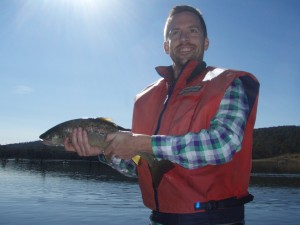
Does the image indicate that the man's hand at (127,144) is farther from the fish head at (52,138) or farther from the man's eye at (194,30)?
the fish head at (52,138)

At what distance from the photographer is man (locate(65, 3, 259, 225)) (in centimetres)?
397

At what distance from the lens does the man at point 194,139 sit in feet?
13.0

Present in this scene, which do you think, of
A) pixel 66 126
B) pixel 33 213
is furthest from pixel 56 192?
pixel 66 126

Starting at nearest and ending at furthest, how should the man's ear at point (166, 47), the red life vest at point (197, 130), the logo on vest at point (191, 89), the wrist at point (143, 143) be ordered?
the wrist at point (143, 143) → the red life vest at point (197, 130) → the logo on vest at point (191, 89) → the man's ear at point (166, 47)

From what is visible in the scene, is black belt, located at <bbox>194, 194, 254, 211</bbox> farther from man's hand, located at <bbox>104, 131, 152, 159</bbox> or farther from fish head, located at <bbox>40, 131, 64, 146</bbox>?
fish head, located at <bbox>40, 131, 64, 146</bbox>

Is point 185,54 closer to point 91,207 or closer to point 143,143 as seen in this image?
point 143,143

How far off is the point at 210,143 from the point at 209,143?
12 millimetres

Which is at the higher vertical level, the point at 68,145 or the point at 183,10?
the point at 183,10

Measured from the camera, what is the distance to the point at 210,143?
389 cm

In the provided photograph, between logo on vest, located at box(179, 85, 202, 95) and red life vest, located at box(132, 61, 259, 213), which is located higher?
logo on vest, located at box(179, 85, 202, 95)

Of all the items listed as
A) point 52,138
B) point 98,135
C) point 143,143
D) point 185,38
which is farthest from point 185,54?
point 52,138

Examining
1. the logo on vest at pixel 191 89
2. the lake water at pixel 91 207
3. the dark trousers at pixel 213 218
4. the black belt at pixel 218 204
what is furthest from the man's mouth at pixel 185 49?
the lake water at pixel 91 207

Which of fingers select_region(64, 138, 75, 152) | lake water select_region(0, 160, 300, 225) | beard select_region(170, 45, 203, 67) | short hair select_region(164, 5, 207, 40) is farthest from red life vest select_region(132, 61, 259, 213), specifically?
lake water select_region(0, 160, 300, 225)

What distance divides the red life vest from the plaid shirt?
331 mm
